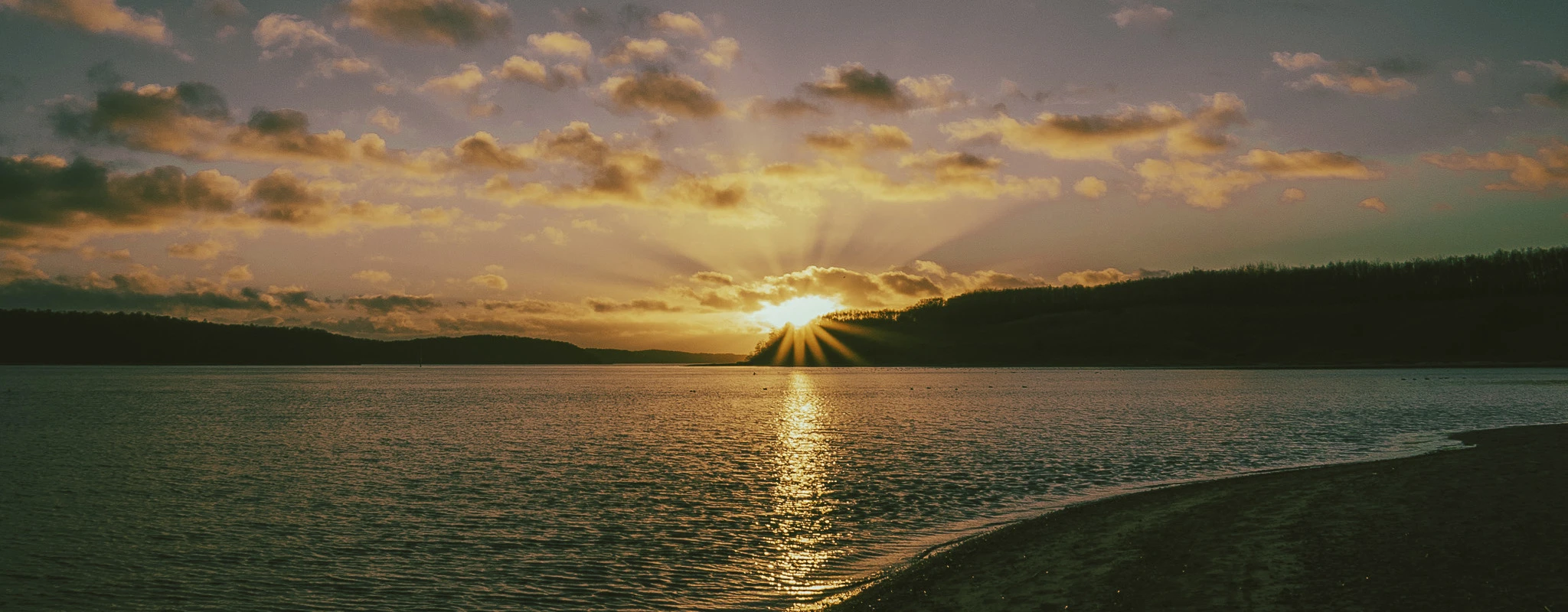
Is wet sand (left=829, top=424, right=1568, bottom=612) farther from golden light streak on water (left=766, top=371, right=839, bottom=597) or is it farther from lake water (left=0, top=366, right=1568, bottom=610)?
lake water (left=0, top=366, right=1568, bottom=610)

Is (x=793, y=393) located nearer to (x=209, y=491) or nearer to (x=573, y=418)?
(x=573, y=418)

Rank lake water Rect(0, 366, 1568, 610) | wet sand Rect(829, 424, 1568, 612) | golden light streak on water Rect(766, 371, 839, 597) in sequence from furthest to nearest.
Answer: golden light streak on water Rect(766, 371, 839, 597)
lake water Rect(0, 366, 1568, 610)
wet sand Rect(829, 424, 1568, 612)

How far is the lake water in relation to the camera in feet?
65.2

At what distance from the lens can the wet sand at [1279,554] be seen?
14797 millimetres

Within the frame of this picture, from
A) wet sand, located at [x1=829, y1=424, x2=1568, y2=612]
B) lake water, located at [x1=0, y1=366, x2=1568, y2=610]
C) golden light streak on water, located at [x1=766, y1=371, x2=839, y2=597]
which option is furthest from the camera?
golden light streak on water, located at [x1=766, y1=371, x2=839, y2=597]

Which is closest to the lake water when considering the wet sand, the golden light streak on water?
the golden light streak on water

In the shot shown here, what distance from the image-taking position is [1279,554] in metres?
17.9

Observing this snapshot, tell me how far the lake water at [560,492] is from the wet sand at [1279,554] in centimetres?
285

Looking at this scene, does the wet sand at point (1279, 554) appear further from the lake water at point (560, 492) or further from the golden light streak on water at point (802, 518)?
the lake water at point (560, 492)

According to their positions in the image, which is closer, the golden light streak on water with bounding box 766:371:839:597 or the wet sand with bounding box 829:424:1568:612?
the wet sand with bounding box 829:424:1568:612

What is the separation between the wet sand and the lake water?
2852mm

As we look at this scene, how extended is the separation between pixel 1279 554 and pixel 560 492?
80.3ft

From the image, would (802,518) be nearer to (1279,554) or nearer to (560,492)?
(560,492)

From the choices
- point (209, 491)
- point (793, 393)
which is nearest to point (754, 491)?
point (209, 491)
